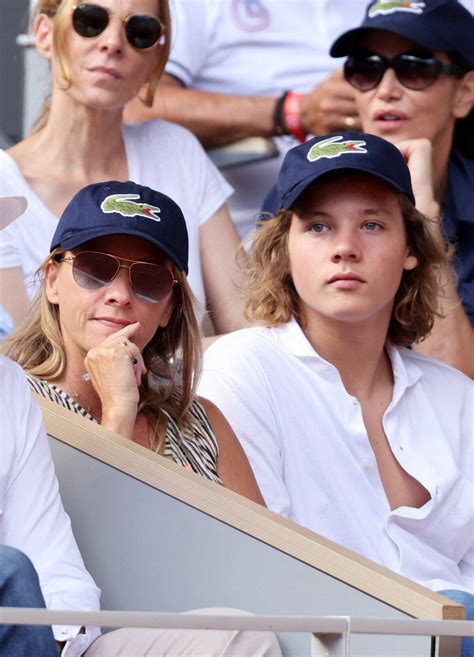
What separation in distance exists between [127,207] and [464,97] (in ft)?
5.02

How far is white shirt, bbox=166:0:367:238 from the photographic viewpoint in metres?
4.44

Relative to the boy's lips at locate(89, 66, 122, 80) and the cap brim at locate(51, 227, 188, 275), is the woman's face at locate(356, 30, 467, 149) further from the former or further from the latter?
the cap brim at locate(51, 227, 188, 275)

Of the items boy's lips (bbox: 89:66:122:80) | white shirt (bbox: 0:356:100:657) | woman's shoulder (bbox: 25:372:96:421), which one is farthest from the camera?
boy's lips (bbox: 89:66:122:80)

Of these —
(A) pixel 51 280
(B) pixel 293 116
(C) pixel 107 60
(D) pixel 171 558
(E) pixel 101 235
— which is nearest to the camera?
(D) pixel 171 558

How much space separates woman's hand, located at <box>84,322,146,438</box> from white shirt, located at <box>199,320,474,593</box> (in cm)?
30

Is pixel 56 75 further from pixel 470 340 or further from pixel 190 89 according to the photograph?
pixel 470 340

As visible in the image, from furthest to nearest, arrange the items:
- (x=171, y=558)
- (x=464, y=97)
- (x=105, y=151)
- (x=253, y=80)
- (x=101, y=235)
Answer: (x=253, y=80)
(x=464, y=97)
(x=105, y=151)
(x=101, y=235)
(x=171, y=558)

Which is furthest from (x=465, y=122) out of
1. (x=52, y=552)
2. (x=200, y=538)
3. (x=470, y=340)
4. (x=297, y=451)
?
(x=52, y=552)

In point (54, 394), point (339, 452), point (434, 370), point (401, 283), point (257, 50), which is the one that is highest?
point (257, 50)

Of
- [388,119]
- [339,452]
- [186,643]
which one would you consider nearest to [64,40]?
[388,119]

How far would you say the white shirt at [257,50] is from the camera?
4.44 meters

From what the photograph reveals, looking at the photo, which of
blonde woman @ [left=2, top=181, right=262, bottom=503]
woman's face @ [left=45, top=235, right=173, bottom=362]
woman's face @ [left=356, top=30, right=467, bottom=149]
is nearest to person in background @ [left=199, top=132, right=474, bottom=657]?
blonde woman @ [left=2, top=181, right=262, bottom=503]

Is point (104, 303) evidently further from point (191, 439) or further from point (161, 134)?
point (161, 134)

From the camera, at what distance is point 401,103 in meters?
4.06
